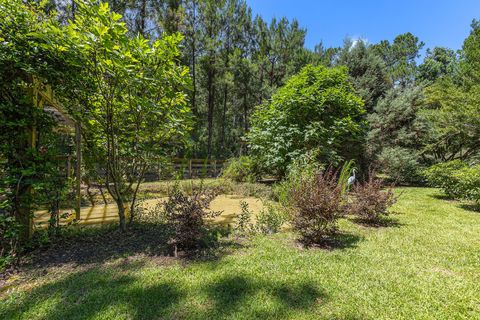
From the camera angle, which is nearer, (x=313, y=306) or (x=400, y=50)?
(x=313, y=306)

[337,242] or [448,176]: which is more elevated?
[448,176]

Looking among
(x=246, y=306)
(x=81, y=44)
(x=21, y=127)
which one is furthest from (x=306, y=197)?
(x=21, y=127)

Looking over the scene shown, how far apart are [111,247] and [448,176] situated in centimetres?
860

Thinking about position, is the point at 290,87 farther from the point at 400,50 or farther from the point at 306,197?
the point at 400,50

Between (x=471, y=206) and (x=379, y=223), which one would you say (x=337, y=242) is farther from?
(x=471, y=206)

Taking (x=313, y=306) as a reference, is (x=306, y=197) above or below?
above

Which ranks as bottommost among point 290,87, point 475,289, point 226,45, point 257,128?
point 475,289

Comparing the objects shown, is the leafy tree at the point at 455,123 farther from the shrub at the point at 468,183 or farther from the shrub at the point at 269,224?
the shrub at the point at 269,224

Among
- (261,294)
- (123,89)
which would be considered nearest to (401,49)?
(123,89)

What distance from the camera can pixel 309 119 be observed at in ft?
27.7

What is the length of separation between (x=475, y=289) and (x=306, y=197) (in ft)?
6.42

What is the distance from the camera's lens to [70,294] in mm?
2248

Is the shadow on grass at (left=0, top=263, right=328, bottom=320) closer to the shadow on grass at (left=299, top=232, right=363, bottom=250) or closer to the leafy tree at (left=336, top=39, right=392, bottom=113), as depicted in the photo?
the shadow on grass at (left=299, top=232, right=363, bottom=250)

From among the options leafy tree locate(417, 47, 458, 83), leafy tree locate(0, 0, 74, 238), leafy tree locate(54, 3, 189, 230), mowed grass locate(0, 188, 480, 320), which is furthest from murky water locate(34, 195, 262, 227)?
leafy tree locate(417, 47, 458, 83)
